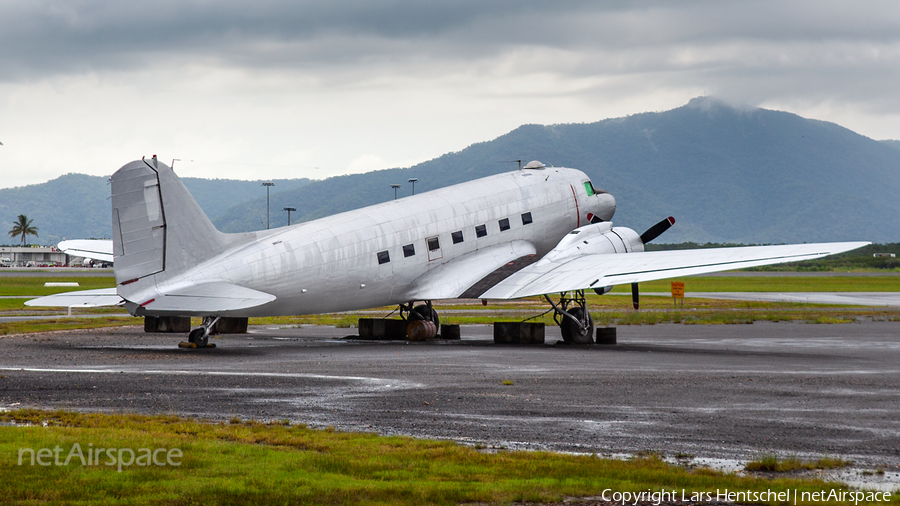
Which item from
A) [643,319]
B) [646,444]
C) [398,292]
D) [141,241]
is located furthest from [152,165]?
[643,319]

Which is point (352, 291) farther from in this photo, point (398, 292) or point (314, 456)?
point (314, 456)

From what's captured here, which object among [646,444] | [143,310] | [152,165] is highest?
[152,165]

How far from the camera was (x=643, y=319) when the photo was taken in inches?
1687

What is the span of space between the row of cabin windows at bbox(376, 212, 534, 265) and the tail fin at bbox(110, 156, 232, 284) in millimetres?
6632

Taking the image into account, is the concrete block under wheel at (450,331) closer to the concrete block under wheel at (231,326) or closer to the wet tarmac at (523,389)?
the wet tarmac at (523,389)

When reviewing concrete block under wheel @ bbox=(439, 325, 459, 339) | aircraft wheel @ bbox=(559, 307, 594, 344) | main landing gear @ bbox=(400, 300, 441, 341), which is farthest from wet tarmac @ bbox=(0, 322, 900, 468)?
concrete block under wheel @ bbox=(439, 325, 459, 339)

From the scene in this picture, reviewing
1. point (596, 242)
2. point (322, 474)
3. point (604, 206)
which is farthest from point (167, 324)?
point (322, 474)

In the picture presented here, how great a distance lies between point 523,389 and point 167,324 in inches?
861

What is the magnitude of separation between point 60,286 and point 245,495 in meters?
78.5

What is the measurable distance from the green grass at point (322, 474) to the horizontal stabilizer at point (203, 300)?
36.1 feet

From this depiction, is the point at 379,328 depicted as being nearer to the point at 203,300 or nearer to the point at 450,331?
the point at 450,331

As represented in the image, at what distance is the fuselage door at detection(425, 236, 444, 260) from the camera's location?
97.7ft

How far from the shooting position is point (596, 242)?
3169 centimetres

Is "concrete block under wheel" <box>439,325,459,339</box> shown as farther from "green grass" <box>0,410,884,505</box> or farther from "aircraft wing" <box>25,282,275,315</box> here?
"green grass" <box>0,410,884,505</box>
